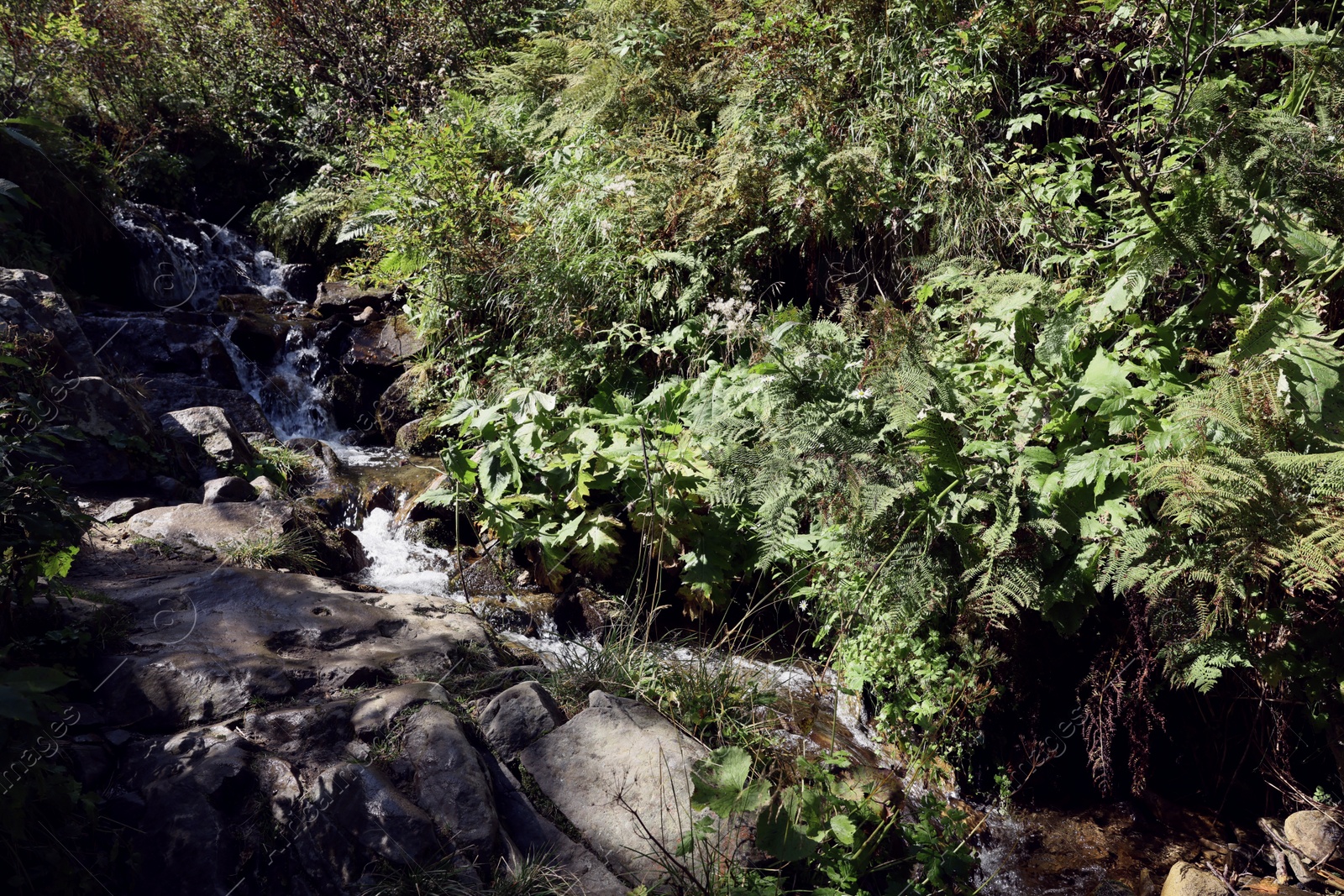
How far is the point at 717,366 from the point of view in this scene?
4754 mm

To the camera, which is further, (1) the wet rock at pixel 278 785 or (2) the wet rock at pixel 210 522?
(2) the wet rock at pixel 210 522

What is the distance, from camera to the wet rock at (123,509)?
481 cm

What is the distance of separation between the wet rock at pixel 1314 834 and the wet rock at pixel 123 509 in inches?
228

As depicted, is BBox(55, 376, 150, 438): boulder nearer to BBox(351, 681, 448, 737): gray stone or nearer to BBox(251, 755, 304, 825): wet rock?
BBox(351, 681, 448, 737): gray stone

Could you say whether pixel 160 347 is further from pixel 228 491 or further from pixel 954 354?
pixel 954 354

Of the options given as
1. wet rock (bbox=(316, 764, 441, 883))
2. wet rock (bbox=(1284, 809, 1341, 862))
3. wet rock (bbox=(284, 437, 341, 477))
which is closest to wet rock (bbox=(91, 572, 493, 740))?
wet rock (bbox=(316, 764, 441, 883))

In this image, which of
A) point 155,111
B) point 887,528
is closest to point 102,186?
point 155,111

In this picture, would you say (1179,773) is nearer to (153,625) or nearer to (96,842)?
(96,842)

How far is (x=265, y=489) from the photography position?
227 inches

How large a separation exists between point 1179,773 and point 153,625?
4207 mm

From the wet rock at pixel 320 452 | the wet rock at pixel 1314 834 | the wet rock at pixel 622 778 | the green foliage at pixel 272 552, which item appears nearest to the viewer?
the wet rock at pixel 622 778

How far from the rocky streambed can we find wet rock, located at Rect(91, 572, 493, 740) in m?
0.01

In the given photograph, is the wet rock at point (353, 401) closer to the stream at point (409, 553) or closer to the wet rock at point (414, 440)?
the stream at point (409, 553)

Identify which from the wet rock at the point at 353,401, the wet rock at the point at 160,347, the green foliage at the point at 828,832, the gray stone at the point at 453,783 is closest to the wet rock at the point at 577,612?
the gray stone at the point at 453,783
